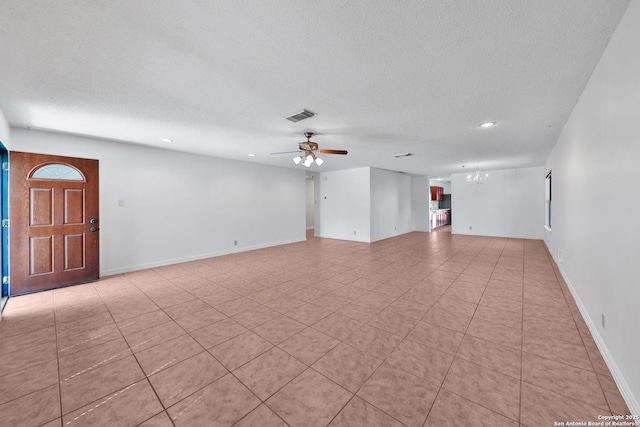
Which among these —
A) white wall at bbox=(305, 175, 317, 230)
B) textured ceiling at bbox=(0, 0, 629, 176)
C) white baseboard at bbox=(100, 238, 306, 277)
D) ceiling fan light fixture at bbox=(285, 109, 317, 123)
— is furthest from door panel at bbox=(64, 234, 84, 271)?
white wall at bbox=(305, 175, 317, 230)

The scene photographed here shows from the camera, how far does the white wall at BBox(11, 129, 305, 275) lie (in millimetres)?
4500

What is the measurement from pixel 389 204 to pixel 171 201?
6873 millimetres

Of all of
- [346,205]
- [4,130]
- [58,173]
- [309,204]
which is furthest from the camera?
[309,204]

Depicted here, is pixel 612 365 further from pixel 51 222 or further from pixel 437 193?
pixel 437 193

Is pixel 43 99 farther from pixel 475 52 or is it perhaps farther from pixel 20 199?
pixel 475 52

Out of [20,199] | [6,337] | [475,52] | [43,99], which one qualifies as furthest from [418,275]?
[20,199]

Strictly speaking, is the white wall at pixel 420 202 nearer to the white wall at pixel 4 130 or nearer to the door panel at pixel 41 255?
the door panel at pixel 41 255

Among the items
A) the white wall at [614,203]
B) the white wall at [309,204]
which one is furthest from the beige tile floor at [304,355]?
the white wall at [309,204]

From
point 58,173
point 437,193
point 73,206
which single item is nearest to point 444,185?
point 437,193

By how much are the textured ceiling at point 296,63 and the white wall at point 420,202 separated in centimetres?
680

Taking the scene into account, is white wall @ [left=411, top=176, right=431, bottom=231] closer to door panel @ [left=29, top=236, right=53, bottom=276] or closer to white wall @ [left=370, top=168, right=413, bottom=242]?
white wall @ [left=370, top=168, right=413, bottom=242]

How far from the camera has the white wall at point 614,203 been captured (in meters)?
1.50

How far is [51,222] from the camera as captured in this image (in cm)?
388

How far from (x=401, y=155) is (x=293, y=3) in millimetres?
4978
